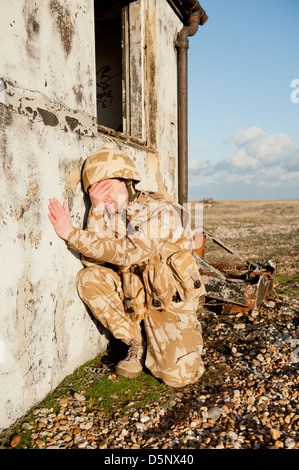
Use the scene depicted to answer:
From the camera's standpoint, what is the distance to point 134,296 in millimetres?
3004

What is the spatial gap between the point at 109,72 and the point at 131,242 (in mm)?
5346

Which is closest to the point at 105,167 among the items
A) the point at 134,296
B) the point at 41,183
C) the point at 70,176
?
the point at 70,176

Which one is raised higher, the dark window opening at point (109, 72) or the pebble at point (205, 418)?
the dark window opening at point (109, 72)

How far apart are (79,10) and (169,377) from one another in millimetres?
3036

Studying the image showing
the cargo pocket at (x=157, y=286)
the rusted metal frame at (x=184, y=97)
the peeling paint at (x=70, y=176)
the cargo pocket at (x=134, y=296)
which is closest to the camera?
the peeling paint at (x=70, y=176)

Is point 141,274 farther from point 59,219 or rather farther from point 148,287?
point 59,219

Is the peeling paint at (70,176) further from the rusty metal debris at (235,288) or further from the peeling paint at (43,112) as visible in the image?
the rusty metal debris at (235,288)

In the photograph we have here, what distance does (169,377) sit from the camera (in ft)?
9.43

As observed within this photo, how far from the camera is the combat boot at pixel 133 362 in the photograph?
116 inches

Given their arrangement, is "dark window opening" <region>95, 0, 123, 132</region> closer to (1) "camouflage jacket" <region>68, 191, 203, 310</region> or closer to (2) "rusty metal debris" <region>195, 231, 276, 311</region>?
(2) "rusty metal debris" <region>195, 231, 276, 311</region>

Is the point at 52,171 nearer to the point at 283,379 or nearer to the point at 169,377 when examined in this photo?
the point at 169,377

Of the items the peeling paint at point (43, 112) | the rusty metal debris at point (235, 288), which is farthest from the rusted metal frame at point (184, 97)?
the peeling paint at point (43, 112)

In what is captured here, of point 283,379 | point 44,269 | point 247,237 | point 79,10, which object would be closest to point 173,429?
point 283,379

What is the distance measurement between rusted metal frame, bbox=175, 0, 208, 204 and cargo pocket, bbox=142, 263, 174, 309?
274 cm
